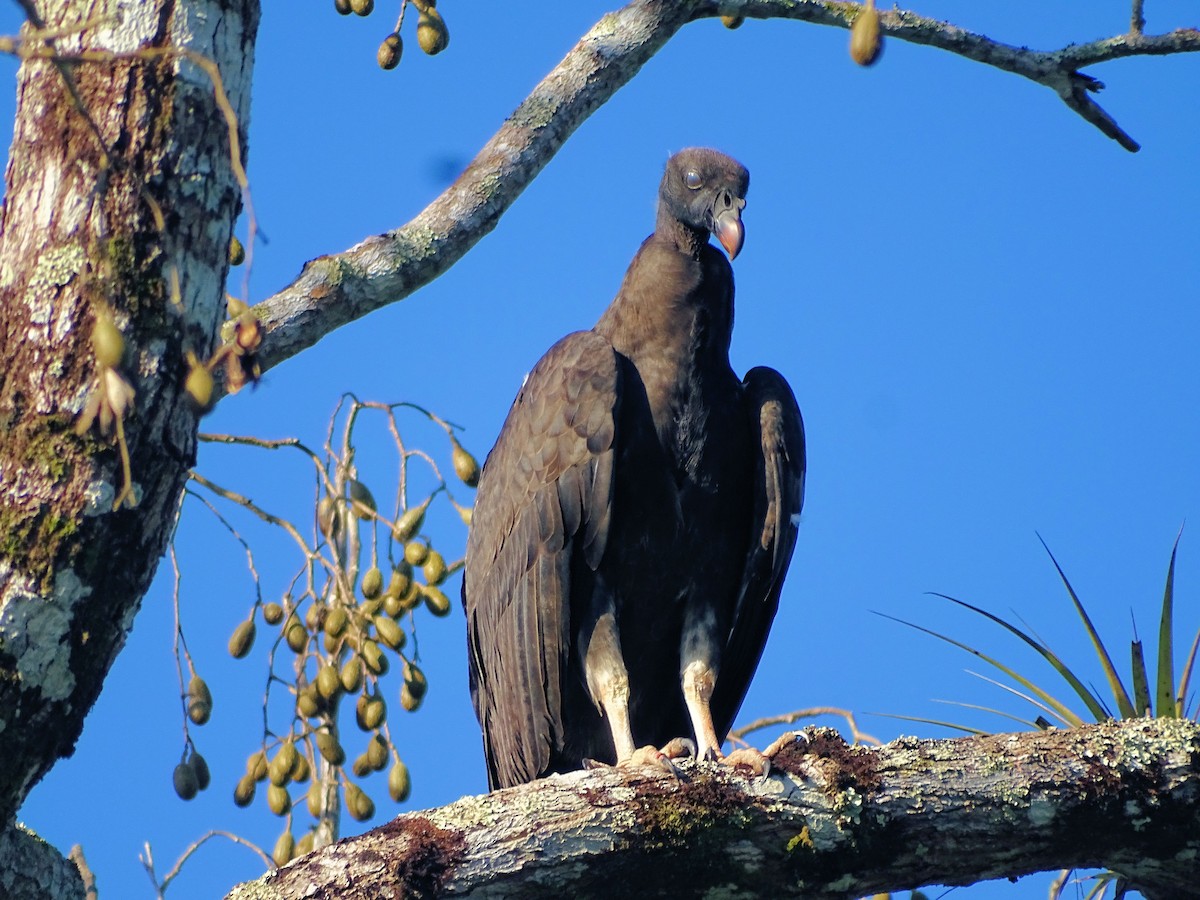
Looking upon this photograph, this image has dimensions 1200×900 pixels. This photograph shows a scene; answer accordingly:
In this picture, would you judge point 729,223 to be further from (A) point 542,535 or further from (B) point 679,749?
(B) point 679,749

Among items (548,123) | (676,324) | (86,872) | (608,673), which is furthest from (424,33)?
(86,872)

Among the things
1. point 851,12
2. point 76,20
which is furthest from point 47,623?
point 851,12

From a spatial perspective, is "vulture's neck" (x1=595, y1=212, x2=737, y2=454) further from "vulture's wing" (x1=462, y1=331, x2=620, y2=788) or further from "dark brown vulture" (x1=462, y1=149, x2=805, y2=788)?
"vulture's wing" (x1=462, y1=331, x2=620, y2=788)

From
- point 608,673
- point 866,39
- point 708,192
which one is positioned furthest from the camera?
point 708,192

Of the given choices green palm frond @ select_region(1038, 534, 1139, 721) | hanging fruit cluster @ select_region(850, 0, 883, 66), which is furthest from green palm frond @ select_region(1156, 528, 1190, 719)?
hanging fruit cluster @ select_region(850, 0, 883, 66)

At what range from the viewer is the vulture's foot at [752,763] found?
→ 9.56 ft

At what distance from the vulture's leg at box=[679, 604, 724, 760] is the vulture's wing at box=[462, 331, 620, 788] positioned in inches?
16.1

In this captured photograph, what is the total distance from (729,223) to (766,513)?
37.1 inches

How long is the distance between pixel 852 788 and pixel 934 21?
90.3 inches

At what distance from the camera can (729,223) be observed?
14.3 ft

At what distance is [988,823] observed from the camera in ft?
9.21

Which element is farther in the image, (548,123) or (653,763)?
(548,123)

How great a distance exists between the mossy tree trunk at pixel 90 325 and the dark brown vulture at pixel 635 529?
199cm

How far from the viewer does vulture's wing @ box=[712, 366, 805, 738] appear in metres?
4.20
